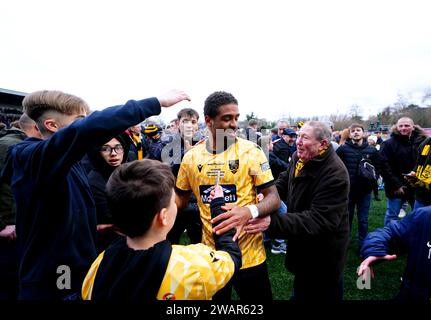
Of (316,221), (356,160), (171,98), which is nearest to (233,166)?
(316,221)

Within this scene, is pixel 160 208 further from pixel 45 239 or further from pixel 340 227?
pixel 340 227

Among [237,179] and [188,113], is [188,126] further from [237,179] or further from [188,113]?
[237,179]

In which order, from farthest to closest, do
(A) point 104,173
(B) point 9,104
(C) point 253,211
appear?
(B) point 9,104, (A) point 104,173, (C) point 253,211

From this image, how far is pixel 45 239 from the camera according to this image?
1.63 meters

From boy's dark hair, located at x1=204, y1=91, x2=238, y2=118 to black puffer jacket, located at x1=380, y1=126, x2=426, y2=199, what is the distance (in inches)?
176

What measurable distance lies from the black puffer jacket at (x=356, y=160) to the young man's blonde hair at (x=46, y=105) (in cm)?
489

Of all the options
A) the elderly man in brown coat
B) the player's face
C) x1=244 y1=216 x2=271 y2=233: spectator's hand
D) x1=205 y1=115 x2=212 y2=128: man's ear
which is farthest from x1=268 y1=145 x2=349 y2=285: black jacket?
the player's face

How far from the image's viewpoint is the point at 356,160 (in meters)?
5.29

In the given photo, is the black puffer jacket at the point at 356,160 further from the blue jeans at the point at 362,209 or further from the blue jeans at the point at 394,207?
the blue jeans at the point at 394,207

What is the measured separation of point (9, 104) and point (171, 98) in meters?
18.8

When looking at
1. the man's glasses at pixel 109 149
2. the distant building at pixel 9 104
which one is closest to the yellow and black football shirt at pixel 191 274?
the man's glasses at pixel 109 149

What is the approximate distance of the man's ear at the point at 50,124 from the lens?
66.8 inches

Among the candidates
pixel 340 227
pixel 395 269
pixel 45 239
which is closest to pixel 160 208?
pixel 45 239

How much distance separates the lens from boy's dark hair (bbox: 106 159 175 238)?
1301 mm
